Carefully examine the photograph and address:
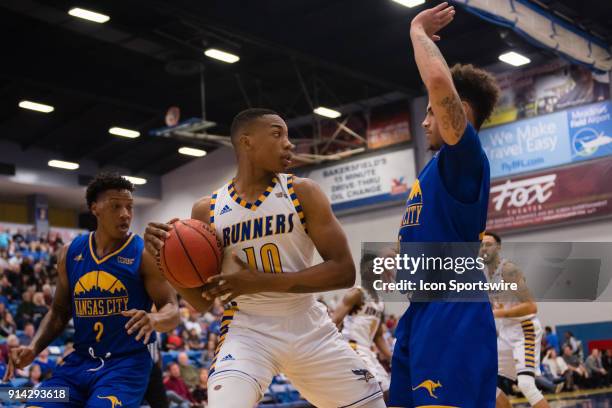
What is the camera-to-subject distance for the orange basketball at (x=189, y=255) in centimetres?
387

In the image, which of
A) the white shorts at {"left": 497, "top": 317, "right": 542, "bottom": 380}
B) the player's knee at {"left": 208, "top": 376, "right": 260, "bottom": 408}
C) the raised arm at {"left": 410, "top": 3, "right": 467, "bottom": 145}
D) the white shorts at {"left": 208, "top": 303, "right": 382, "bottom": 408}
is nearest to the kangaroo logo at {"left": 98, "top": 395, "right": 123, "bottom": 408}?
the white shorts at {"left": 208, "top": 303, "right": 382, "bottom": 408}

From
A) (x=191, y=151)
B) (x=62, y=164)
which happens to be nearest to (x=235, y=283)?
(x=191, y=151)

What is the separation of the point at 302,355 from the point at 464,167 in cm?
135

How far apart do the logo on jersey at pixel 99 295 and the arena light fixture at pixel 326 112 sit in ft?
57.3

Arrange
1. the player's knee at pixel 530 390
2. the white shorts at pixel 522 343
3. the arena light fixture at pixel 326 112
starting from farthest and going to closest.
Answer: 1. the arena light fixture at pixel 326 112
2. the white shorts at pixel 522 343
3. the player's knee at pixel 530 390

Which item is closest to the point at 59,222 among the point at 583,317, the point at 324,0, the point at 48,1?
the point at 48,1

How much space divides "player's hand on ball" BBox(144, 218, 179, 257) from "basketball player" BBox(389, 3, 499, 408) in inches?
48.7

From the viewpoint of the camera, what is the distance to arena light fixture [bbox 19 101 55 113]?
72.7ft

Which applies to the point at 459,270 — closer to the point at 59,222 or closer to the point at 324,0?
the point at 324,0

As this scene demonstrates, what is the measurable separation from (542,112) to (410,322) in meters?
18.4

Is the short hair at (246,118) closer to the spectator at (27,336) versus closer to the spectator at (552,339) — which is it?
the spectator at (27,336)

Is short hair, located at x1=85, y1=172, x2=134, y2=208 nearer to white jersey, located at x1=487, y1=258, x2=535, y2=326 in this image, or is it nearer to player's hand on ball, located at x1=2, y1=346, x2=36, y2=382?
player's hand on ball, located at x1=2, y1=346, x2=36, y2=382

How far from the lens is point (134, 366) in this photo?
453 centimetres

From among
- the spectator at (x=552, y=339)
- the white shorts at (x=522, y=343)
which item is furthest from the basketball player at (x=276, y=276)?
the spectator at (x=552, y=339)
